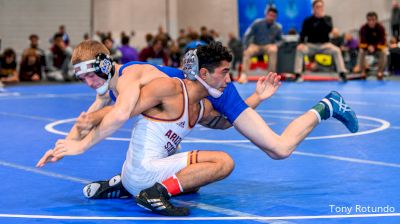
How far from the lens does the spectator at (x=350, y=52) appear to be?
2216cm

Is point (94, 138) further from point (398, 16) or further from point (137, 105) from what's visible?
point (398, 16)

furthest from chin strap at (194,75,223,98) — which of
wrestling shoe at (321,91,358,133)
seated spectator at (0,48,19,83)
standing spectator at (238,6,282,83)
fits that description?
seated spectator at (0,48,19,83)

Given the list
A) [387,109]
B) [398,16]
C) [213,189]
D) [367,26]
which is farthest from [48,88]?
[213,189]

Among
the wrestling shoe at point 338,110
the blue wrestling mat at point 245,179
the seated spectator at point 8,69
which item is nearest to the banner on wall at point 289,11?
the seated spectator at point 8,69

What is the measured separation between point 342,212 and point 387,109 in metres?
6.54

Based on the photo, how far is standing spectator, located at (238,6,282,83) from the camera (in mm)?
17625

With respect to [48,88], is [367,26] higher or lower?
higher

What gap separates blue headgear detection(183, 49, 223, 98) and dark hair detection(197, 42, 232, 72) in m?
0.03

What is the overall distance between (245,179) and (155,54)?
1278 centimetres

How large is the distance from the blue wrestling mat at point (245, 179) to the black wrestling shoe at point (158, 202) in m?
0.07

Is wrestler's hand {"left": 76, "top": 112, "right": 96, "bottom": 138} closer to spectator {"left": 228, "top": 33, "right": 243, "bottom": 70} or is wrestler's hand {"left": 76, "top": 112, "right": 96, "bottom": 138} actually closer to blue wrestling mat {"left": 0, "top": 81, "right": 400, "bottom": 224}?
blue wrestling mat {"left": 0, "top": 81, "right": 400, "bottom": 224}

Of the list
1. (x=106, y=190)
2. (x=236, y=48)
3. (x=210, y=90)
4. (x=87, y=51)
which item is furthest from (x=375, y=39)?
(x=87, y=51)

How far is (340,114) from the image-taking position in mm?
6270

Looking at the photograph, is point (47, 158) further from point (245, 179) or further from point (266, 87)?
point (266, 87)
